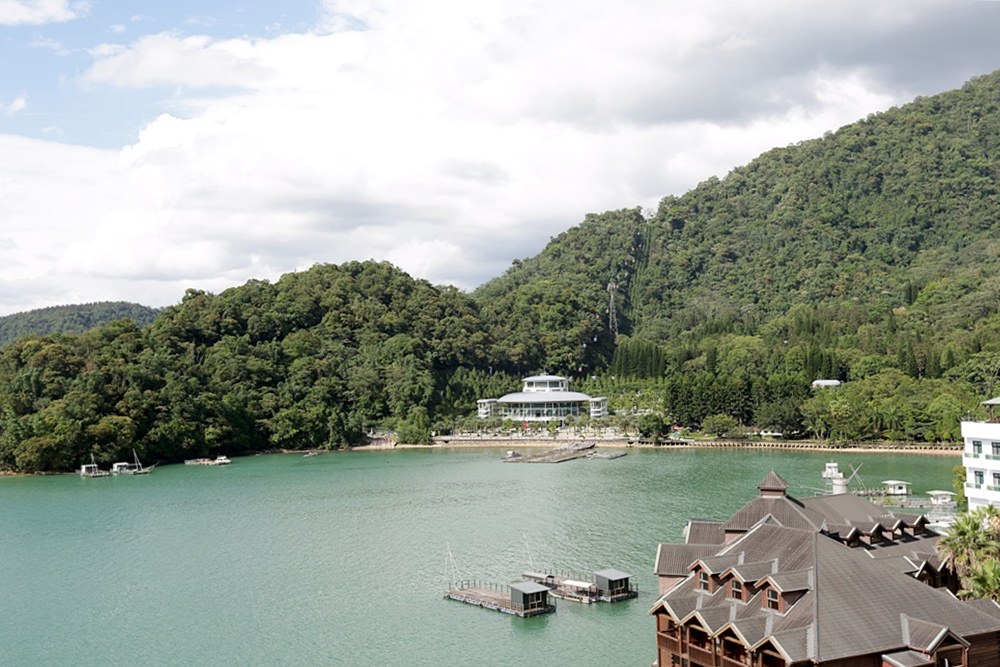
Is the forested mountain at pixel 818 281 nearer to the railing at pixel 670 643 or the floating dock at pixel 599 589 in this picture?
the floating dock at pixel 599 589

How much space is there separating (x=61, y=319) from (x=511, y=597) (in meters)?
148

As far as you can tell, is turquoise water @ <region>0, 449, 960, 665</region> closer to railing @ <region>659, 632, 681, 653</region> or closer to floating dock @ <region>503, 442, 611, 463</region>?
railing @ <region>659, 632, 681, 653</region>

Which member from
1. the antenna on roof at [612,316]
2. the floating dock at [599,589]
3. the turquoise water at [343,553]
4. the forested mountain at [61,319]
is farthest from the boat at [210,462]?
the forested mountain at [61,319]

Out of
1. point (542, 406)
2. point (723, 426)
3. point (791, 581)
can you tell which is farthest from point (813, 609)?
point (542, 406)

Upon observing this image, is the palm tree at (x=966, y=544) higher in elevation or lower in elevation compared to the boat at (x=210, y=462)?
higher

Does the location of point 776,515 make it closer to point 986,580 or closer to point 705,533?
point 705,533

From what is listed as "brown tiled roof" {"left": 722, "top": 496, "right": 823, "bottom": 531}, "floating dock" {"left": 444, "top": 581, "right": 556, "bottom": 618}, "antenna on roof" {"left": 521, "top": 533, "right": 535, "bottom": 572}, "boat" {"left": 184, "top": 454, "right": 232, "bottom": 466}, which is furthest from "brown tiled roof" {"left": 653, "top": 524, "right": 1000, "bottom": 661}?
"boat" {"left": 184, "top": 454, "right": 232, "bottom": 466}

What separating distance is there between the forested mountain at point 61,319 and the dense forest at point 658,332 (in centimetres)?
6820

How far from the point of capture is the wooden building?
44.6 ft

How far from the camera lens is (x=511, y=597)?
23078 millimetres

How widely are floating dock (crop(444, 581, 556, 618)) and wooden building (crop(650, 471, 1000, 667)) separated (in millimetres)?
5312

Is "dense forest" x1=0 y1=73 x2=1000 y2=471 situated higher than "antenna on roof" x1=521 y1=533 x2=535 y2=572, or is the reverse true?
"dense forest" x1=0 y1=73 x2=1000 y2=471

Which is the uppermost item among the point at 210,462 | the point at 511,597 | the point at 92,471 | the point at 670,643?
the point at 670,643

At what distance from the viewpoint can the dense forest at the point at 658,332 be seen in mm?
60500
